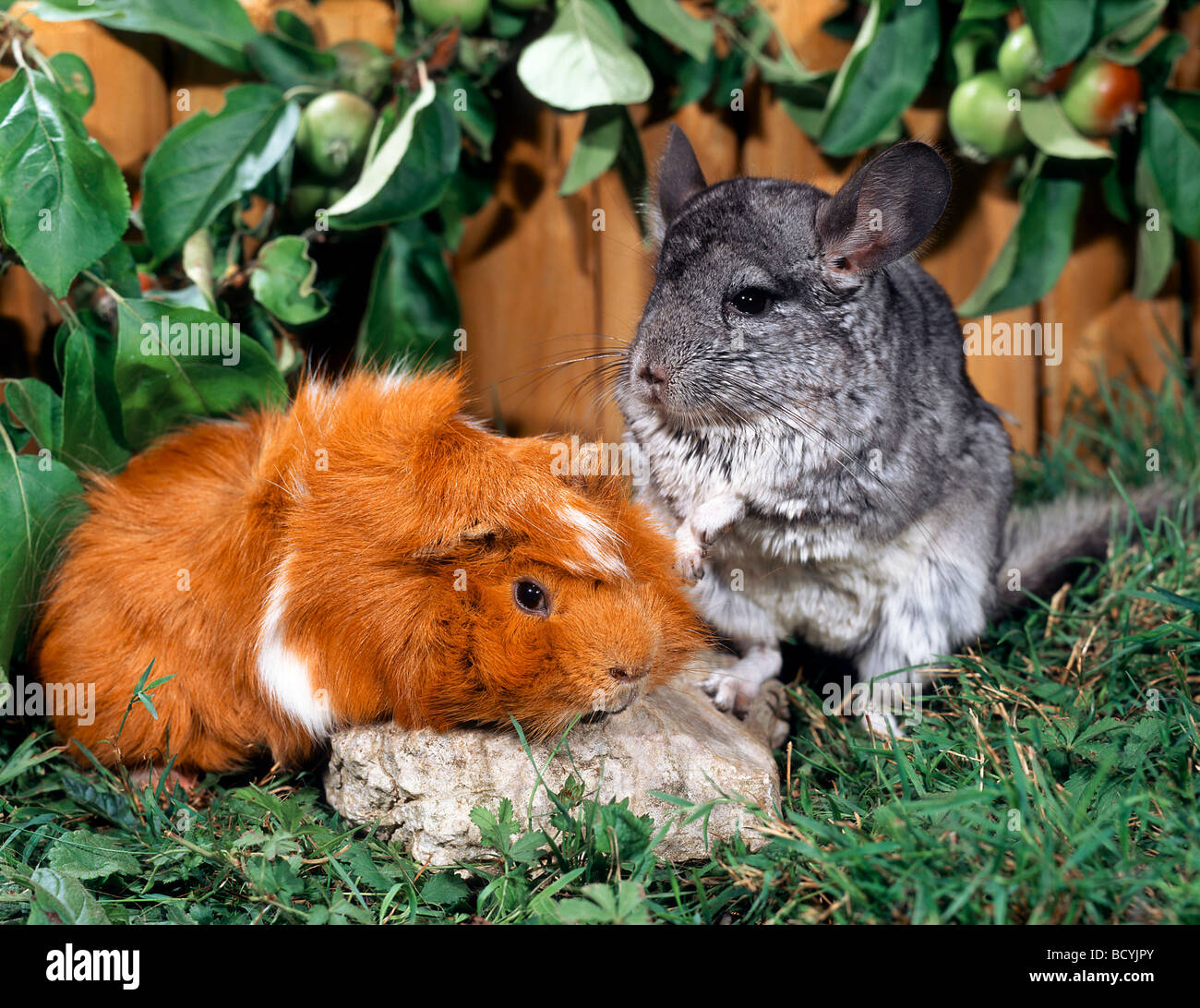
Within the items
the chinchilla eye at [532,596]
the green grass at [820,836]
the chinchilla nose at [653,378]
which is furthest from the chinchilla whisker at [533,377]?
the chinchilla eye at [532,596]

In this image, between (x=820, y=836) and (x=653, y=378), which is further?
(x=653, y=378)

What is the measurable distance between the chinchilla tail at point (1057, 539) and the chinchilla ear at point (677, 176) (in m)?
1.37

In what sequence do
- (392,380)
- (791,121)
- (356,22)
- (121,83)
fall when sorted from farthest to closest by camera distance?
(791,121)
(356,22)
(121,83)
(392,380)

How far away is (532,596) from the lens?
208 centimetres

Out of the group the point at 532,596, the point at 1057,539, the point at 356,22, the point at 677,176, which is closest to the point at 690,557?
the point at 532,596

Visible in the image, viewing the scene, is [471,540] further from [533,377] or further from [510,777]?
[533,377]

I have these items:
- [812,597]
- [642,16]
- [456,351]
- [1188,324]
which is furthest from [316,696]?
[1188,324]

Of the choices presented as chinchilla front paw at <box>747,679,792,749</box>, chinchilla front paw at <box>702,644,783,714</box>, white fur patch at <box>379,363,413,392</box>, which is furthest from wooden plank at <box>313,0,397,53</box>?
chinchilla front paw at <box>747,679,792,749</box>

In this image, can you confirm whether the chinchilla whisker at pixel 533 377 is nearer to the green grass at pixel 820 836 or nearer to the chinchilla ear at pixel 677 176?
the chinchilla ear at pixel 677 176

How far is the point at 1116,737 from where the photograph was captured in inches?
89.4

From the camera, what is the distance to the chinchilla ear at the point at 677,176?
8.98 ft

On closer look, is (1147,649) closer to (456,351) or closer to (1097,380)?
(1097,380)

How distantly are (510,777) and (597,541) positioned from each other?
1.71ft

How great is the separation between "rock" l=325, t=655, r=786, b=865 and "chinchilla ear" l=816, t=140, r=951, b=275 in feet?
3.93
